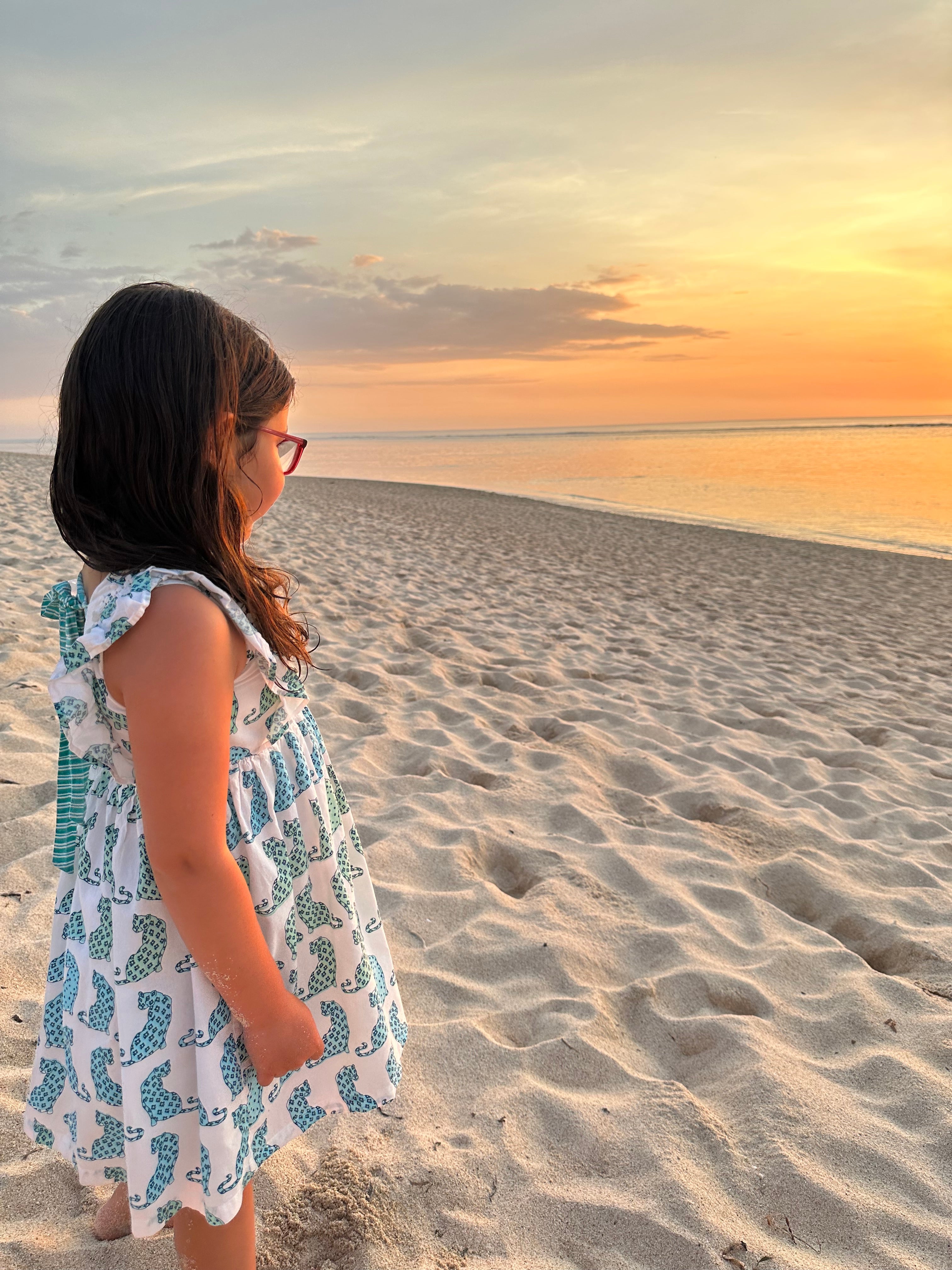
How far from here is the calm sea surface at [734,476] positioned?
1612cm

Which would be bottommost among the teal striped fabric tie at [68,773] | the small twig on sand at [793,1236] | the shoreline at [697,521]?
the shoreline at [697,521]

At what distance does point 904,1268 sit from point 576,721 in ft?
9.32

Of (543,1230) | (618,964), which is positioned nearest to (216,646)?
(543,1230)

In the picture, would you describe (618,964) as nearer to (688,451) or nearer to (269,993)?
(269,993)

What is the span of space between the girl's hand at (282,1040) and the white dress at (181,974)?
5cm

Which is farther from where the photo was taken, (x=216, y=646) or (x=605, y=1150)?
(x=605, y=1150)

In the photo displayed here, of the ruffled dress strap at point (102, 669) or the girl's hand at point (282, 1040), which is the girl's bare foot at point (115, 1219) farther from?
the ruffled dress strap at point (102, 669)

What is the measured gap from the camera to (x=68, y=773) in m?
1.33

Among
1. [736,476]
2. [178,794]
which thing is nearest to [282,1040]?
[178,794]

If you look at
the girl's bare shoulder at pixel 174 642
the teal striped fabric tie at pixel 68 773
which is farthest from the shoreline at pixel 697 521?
the girl's bare shoulder at pixel 174 642

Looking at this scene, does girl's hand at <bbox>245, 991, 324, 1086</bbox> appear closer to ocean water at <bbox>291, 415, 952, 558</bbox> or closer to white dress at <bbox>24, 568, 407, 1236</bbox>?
white dress at <bbox>24, 568, 407, 1236</bbox>

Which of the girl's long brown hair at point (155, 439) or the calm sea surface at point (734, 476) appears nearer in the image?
the girl's long brown hair at point (155, 439)

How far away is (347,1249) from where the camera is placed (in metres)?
1.51

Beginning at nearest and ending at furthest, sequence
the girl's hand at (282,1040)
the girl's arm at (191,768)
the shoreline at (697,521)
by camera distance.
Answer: the girl's arm at (191,768) < the girl's hand at (282,1040) < the shoreline at (697,521)
